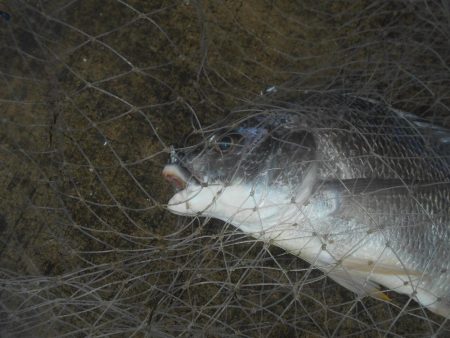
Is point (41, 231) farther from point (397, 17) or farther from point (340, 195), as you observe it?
point (397, 17)

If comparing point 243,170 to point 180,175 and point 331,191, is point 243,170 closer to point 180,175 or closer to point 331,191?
point 180,175

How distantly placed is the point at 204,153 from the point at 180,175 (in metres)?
0.14

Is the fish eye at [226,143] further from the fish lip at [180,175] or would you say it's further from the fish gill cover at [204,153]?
the fish lip at [180,175]

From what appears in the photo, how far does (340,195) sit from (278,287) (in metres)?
0.55

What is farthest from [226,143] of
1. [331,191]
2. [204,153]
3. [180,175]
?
[331,191]

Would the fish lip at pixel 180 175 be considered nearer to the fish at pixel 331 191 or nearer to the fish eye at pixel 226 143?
the fish at pixel 331 191

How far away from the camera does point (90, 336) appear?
210 centimetres

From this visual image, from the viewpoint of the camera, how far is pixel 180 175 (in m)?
2.06

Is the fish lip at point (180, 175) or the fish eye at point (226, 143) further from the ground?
the fish eye at point (226, 143)

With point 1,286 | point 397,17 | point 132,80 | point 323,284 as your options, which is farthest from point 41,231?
point 397,17

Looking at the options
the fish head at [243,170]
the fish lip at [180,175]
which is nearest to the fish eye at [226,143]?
the fish head at [243,170]

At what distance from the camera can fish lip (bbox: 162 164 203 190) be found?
2.06m

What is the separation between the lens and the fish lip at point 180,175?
2.06 meters

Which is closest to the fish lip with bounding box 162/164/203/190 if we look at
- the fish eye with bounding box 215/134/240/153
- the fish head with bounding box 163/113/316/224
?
the fish head with bounding box 163/113/316/224
